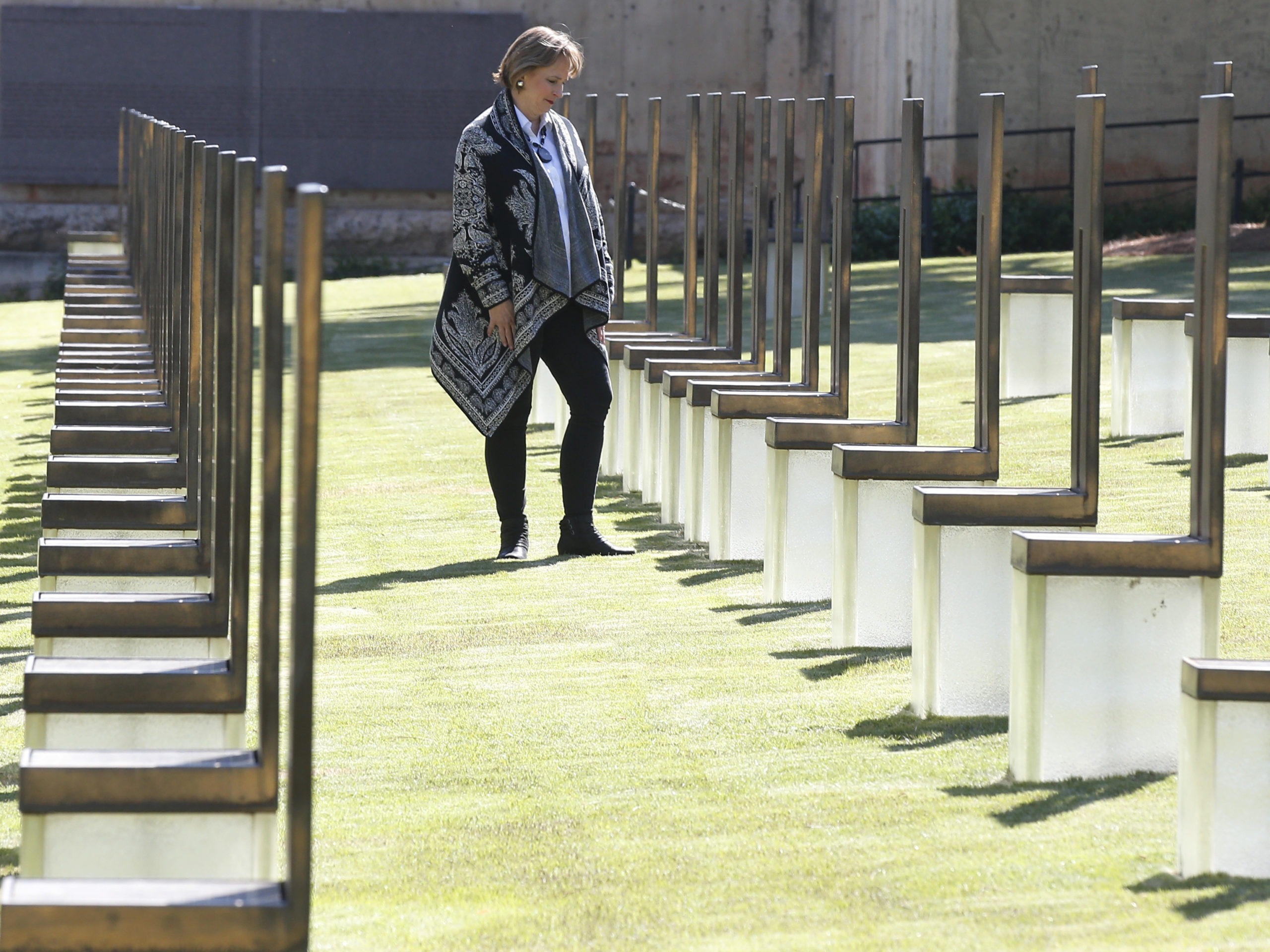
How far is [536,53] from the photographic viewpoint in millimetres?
6445

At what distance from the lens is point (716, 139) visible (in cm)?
810

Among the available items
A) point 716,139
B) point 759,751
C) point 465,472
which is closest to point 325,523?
point 465,472

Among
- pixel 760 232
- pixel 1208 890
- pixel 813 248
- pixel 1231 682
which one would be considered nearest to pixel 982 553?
pixel 1231 682

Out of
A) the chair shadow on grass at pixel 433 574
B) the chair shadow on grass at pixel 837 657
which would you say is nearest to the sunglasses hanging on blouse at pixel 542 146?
the chair shadow on grass at pixel 433 574

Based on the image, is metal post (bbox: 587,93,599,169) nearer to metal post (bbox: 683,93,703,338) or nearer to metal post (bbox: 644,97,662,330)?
metal post (bbox: 644,97,662,330)

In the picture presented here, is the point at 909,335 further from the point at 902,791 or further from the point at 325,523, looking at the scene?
the point at 325,523

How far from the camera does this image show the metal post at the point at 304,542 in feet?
8.05

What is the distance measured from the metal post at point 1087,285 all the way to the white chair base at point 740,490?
219 centimetres

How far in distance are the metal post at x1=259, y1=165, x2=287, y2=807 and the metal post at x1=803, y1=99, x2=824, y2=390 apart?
13.8 ft

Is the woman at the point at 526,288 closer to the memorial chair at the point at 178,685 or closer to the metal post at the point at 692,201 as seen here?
the metal post at the point at 692,201

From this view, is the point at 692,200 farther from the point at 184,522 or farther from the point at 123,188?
the point at 123,188

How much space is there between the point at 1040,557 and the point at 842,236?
2.67m

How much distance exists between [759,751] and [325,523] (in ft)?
13.2

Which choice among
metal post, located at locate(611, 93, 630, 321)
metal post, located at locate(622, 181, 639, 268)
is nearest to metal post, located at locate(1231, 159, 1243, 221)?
metal post, located at locate(622, 181, 639, 268)
